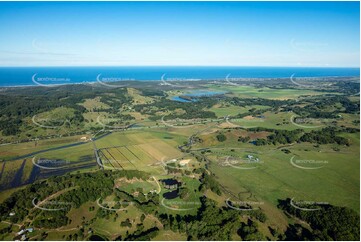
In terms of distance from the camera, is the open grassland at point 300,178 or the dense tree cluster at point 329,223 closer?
the dense tree cluster at point 329,223

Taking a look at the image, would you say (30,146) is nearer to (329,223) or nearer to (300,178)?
(300,178)

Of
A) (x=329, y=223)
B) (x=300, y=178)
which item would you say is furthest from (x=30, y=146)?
(x=329, y=223)

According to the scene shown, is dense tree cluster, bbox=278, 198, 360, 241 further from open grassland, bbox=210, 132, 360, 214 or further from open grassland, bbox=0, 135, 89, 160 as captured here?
open grassland, bbox=0, 135, 89, 160

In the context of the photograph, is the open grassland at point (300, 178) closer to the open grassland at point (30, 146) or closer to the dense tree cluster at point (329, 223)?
the dense tree cluster at point (329, 223)

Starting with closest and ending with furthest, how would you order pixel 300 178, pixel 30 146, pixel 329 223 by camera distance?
1. pixel 329 223
2. pixel 300 178
3. pixel 30 146

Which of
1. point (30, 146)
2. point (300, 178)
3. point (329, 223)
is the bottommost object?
point (30, 146)

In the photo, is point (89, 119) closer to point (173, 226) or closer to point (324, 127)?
point (173, 226)

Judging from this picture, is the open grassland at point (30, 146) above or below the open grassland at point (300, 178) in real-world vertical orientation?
below

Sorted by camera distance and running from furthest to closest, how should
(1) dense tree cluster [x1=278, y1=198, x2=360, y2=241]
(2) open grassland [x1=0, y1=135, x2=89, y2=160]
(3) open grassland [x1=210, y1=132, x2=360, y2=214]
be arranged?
(2) open grassland [x1=0, y1=135, x2=89, y2=160]
(3) open grassland [x1=210, y1=132, x2=360, y2=214]
(1) dense tree cluster [x1=278, y1=198, x2=360, y2=241]

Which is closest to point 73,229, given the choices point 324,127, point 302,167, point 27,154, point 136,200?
point 136,200

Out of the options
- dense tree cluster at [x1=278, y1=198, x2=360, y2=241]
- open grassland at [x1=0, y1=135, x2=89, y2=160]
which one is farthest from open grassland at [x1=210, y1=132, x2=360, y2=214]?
open grassland at [x1=0, y1=135, x2=89, y2=160]

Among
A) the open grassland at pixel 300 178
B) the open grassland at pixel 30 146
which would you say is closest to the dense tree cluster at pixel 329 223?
the open grassland at pixel 300 178
